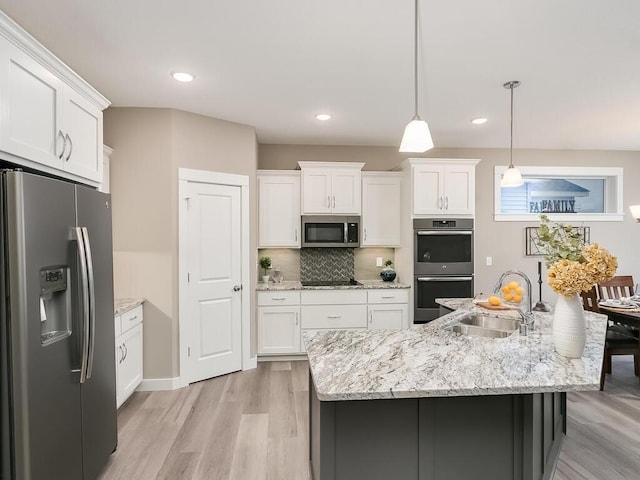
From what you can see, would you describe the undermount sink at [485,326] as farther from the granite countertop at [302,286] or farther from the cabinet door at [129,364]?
the cabinet door at [129,364]

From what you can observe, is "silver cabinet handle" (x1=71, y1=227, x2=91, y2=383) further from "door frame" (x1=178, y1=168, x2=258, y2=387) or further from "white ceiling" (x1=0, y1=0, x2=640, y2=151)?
"door frame" (x1=178, y1=168, x2=258, y2=387)

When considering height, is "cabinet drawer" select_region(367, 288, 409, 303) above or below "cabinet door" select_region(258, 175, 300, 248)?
below

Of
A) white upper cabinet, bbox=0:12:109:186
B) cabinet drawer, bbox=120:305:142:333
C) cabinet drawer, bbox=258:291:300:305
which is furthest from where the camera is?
cabinet drawer, bbox=258:291:300:305

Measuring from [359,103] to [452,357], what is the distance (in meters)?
2.44

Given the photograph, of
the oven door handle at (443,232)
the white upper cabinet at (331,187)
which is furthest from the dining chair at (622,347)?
the white upper cabinet at (331,187)

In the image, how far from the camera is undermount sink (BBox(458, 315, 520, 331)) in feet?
8.88

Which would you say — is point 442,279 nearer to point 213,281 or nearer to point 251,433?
point 213,281

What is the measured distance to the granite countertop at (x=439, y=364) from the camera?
57.7 inches

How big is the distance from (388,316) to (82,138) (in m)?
3.46

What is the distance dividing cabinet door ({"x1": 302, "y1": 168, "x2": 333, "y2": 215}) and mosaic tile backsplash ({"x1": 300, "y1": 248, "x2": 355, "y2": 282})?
2.04ft

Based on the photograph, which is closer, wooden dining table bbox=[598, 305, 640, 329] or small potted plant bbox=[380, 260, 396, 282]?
wooden dining table bbox=[598, 305, 640, 329]

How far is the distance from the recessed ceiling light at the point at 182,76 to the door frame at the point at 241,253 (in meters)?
0.90

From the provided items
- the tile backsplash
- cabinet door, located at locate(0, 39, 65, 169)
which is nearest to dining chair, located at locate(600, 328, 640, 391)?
the tile backsplash

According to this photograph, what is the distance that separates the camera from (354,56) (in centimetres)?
262
